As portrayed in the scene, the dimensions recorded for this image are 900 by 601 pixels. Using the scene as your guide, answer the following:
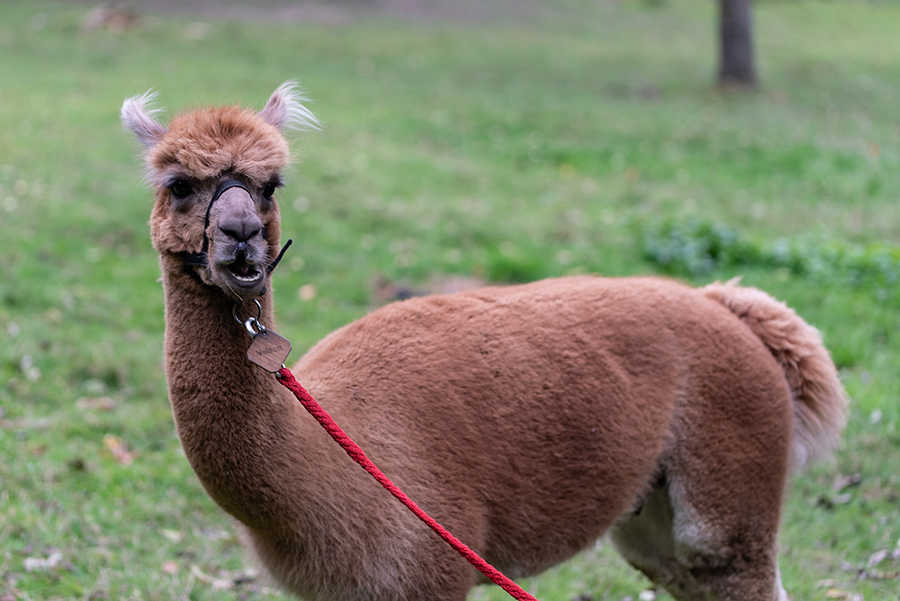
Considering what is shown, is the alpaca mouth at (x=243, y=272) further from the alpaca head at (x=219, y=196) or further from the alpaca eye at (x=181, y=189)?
the alpaca eye at (x=181, y=189)

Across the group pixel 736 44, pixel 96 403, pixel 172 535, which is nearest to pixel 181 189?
pixel 172 535

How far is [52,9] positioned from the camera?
19375mm

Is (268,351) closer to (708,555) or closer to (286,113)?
(286,113)

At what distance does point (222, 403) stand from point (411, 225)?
18.7ft

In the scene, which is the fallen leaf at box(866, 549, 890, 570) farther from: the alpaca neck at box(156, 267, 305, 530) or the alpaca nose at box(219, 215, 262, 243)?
the alpaca nose at box(219, 215, 262, 243)

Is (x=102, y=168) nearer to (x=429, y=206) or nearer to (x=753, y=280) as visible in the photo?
(x=429, y=206)

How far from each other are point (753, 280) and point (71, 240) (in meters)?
5.86

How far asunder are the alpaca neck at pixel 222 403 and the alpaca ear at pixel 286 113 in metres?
0.61

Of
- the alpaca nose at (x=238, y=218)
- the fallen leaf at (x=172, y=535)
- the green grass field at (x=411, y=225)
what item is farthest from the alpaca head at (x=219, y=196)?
the fallen leaf at (x=172, y=535)

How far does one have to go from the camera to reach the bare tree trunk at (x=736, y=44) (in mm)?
14398

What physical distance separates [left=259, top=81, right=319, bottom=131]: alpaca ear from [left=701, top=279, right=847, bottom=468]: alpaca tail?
1.76 m

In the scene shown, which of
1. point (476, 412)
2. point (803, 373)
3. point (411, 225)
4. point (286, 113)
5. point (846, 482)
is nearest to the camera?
point (286, 113)

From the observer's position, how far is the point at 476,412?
272 centimetres

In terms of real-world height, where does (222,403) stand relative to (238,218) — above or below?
below
